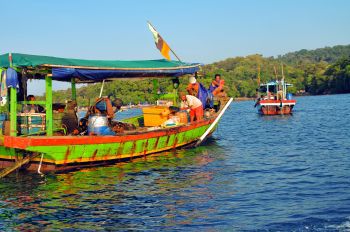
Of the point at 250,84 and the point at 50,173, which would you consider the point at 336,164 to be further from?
the point at 250,84

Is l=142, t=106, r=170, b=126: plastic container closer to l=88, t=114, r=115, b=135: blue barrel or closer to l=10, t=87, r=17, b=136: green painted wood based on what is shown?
l=88, t=114, r=115, b=135: blue barrel

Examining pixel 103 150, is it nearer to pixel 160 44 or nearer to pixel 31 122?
pixel 31 122

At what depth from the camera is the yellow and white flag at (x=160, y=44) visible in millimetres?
18938

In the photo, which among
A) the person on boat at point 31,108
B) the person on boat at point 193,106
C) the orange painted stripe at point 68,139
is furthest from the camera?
the person on boat at point 193,106

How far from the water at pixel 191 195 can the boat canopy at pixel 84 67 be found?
111 inches

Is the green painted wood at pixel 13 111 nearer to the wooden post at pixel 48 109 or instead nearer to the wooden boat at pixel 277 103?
the wooden post at pixel 48 109

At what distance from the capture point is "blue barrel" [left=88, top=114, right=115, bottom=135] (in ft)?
44.4

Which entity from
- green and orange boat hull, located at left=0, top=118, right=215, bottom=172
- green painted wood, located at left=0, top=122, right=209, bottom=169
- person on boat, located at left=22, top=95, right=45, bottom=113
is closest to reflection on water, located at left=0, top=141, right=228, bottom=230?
green and orange boat hull, located at left=0, top=118, right=215, bottom=172

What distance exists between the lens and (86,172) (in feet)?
43.4

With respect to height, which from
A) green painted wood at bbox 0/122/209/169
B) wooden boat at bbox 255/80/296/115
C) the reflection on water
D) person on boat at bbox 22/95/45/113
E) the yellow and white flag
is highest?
the yellow and white flag

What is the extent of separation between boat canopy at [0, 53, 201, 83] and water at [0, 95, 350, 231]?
2.81 metres

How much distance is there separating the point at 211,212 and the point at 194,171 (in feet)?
14.4

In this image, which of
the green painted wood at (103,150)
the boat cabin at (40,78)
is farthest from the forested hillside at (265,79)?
the boat cabin at (40,78)

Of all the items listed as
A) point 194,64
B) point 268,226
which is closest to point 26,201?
point 268,226
